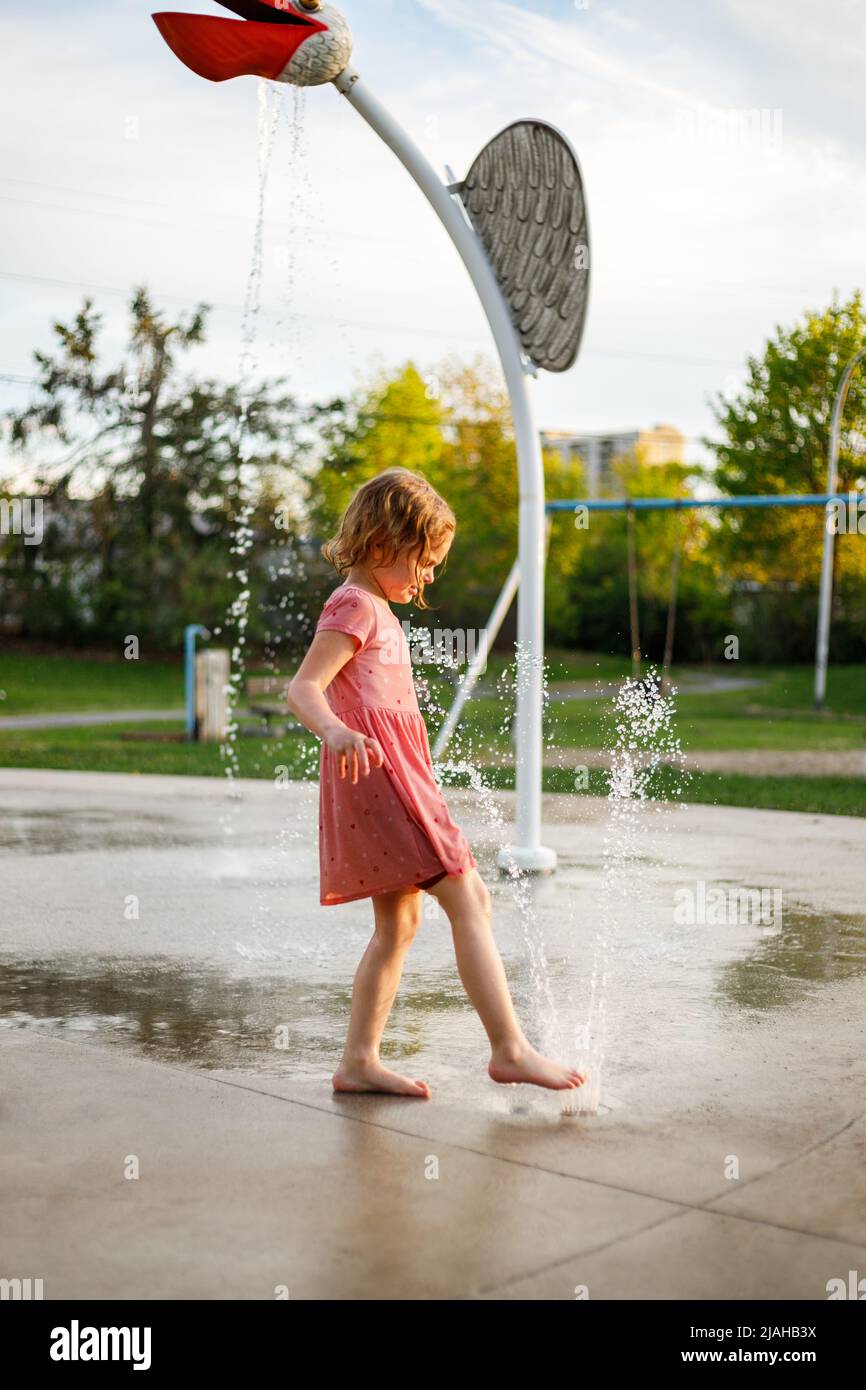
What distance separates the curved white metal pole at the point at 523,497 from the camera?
670cm

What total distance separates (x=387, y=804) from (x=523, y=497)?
3.63 m

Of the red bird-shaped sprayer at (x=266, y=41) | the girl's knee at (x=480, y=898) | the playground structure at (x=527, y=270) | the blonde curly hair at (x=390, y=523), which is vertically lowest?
the girl's knee at (x=480, y=898)

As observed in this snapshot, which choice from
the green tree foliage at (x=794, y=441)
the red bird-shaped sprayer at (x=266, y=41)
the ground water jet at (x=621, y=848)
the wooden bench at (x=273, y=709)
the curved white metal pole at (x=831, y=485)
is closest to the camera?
the ground water jet at (x=621, y=848)

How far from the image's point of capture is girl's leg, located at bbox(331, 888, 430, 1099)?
11.8ft

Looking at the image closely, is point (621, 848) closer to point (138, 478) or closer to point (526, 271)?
point (526, 271)

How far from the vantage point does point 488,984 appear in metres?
3.53

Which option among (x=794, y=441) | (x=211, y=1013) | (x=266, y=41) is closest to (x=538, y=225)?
(x=266, y=41)

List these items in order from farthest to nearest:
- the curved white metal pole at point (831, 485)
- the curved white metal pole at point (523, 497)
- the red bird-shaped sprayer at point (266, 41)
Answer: the curved white metal pole at point (831, 485) → the curved white metal pole at point (523, 497) → the red bird-shaped sprayer at point (266, 41)

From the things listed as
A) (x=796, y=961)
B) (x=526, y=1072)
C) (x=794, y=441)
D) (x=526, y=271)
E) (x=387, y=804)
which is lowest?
(x=796, y=961)

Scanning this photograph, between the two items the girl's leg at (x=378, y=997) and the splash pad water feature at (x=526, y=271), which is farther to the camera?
the splash pad water feature at (x=526, y=271)

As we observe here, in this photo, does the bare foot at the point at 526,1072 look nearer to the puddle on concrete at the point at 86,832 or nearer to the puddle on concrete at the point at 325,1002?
the puddle on concrete at the point at 325,1002

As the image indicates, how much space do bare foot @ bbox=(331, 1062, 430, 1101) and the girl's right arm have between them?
76 cm

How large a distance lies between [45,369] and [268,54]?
33.9m

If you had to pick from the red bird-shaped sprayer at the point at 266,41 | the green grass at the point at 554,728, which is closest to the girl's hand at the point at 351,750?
the red bird-shaped sprayer at the point at 266,41
